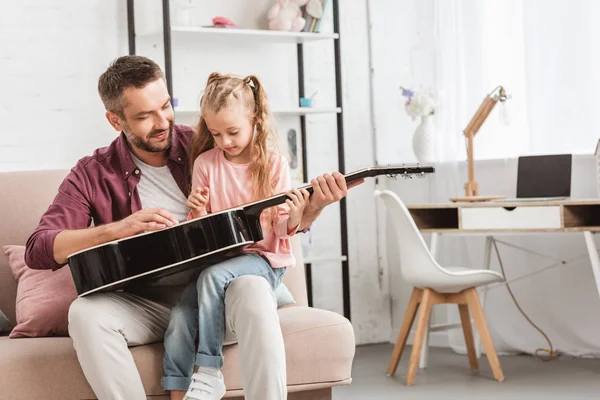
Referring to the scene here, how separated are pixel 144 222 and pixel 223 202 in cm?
25

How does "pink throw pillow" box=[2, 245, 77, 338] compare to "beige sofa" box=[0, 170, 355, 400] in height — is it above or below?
above

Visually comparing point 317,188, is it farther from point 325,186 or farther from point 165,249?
point 165,249

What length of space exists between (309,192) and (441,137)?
2253mm

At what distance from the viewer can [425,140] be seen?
4.52 meters

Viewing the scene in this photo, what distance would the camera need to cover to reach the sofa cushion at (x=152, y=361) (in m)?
2.37

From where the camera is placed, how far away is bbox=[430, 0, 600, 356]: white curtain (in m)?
4.16

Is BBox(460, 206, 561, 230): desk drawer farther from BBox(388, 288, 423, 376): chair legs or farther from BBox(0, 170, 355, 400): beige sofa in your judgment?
BBox(0, 170, 355, 400): beige sofa

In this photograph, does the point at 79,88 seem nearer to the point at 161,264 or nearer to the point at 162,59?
the point at 162,59

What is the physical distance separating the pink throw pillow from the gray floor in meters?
1.27

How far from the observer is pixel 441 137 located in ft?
14.9

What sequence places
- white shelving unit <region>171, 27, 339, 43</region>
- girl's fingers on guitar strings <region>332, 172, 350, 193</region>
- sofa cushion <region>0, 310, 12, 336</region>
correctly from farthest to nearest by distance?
white shelving unit <region>171, 27, 339, 43</region>, sofa cushion <region>0, 310, 12, 336</region>, girl's fingers on guitar strings <region>332, 172, 350, 193</region>

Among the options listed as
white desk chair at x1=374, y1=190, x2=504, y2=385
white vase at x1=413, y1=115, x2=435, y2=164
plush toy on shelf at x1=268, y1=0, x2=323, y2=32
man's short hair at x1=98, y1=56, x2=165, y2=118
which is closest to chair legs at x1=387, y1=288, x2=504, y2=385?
white desk chair at x1=374, y1=190, x2=504, y2=385

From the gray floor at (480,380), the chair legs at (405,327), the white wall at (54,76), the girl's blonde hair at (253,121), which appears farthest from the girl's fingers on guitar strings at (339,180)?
the white wall at (54,76)

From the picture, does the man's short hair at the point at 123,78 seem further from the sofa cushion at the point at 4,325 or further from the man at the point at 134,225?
the sofa cushion at the point at 4,325
